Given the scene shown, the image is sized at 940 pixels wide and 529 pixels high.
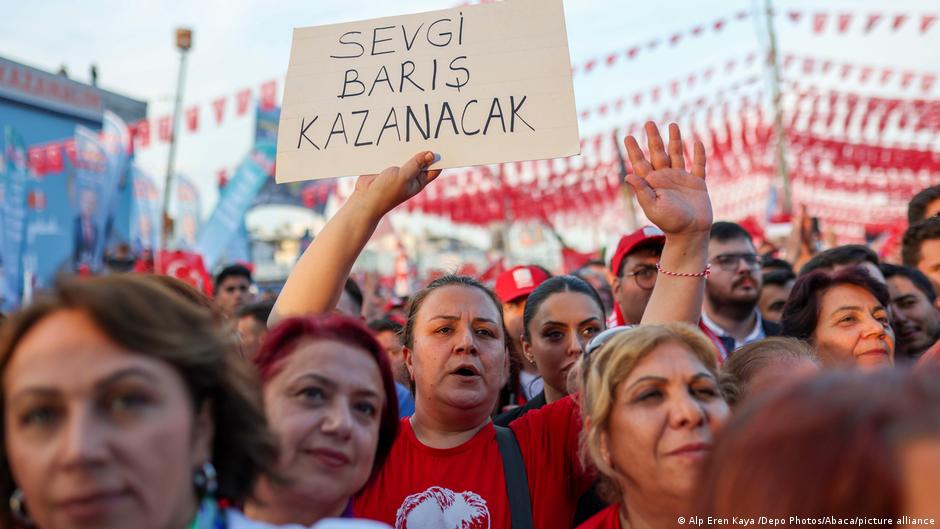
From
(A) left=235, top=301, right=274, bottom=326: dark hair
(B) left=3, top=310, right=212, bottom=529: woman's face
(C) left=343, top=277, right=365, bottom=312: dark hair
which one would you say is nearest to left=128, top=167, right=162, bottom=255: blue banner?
(C) left=343, top=277, right=365, bottom=312: dark hair

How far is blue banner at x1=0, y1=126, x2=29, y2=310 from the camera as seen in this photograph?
8.34m

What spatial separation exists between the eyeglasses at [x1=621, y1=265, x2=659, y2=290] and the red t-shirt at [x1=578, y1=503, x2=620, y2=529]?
2.10m

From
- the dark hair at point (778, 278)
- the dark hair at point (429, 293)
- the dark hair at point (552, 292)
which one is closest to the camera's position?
the dark hair at point (429, 293)

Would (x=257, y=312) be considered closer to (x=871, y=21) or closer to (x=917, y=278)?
(x=917, y=278)

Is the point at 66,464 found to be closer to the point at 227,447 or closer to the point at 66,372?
the point at 66,372

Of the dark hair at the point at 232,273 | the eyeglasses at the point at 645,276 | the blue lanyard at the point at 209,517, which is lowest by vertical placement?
the blue lanyard at the point at 209,517

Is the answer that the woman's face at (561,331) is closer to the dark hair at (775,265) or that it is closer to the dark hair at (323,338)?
the dark hair at (323,338)

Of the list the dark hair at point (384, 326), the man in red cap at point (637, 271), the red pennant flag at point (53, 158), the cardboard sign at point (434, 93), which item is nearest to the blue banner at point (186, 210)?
the red pennant flag at point (53, 158)

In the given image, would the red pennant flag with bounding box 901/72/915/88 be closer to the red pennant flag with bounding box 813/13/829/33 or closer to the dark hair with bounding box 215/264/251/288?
the red pennant flag with bounding box 813/13/829/33

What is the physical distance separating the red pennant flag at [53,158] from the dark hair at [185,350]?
12822 mm

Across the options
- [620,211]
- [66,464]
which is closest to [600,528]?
[66,464]

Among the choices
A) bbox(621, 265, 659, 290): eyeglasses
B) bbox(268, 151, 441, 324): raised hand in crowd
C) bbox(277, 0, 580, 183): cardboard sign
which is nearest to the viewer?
bbox(268, 151, 441, 324): raised hand in crowd

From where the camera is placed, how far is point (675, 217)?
2.93m

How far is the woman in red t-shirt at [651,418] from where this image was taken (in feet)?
7.22
